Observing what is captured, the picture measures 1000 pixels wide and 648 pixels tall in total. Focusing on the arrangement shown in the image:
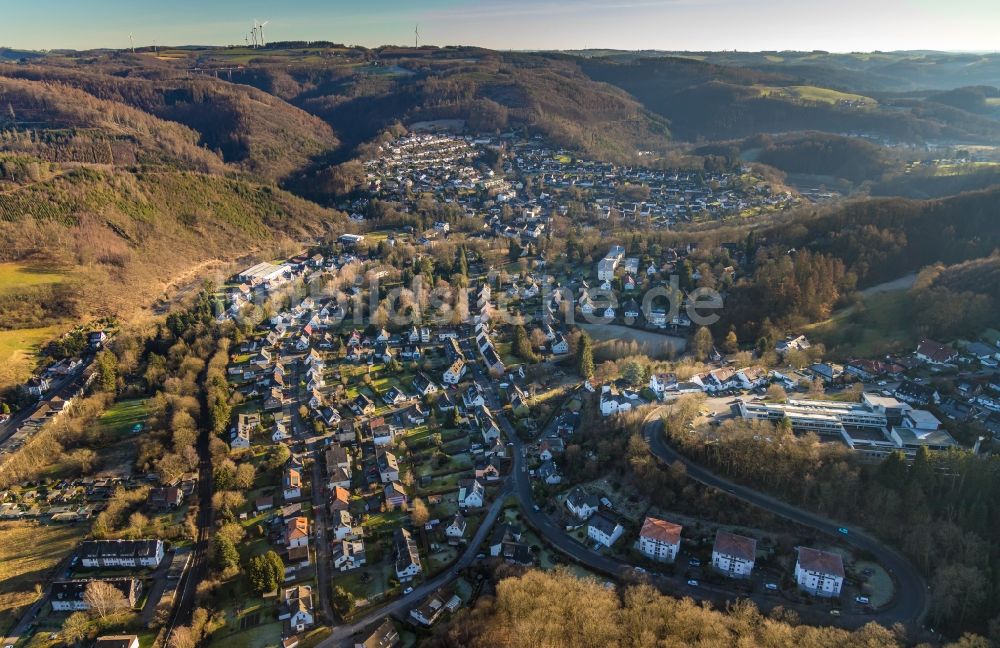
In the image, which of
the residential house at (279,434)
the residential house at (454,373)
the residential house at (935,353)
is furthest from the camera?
the residential house at (454,373)

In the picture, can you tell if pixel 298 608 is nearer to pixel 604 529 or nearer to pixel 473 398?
pixel 604 529

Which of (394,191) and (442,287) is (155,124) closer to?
(394,191)

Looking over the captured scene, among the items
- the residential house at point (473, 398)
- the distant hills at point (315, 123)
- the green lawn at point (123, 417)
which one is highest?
the distant hills at point (315, 123)

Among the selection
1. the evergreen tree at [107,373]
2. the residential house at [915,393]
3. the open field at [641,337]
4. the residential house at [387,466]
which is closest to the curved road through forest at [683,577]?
the residential house at [387,466]

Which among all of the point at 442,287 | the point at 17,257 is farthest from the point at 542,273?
the point at 17,257

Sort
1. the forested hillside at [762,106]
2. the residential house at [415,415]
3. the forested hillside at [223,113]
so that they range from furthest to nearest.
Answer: the forested hillside at [762,106], the forested hillside at [223,113], the residential house at [415,415]

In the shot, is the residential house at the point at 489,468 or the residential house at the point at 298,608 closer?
the residential house at the point at 298,608

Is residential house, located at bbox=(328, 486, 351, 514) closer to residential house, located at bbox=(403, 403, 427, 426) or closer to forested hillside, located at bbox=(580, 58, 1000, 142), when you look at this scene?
residential house, located at bbox=(403, 403, 427, 426)

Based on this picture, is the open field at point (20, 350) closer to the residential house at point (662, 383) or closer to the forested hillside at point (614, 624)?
the forested hillside at point (614, 624)
